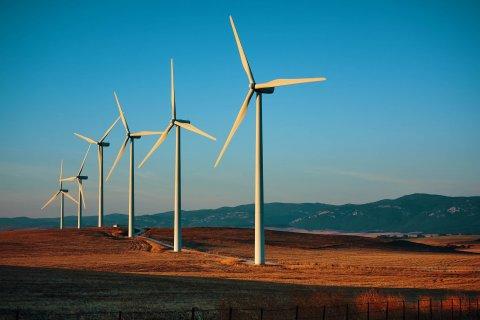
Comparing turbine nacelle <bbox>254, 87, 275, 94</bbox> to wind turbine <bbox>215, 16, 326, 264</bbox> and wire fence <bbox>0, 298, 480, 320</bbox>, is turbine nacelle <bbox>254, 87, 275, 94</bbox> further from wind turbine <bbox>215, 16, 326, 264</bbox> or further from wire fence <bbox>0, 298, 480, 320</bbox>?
wire fence <bbox>0, 298, 480, 320</bbox>

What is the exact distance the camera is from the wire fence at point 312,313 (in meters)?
29.1

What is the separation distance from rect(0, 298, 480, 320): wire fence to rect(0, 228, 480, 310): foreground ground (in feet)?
8.42

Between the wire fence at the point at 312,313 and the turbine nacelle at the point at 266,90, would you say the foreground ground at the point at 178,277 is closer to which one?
the wire fence at the point at 312,313

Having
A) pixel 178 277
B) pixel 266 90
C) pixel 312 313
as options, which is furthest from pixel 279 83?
pixel 312 313

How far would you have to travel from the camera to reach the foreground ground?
3706 cm

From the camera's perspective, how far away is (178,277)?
177 ft

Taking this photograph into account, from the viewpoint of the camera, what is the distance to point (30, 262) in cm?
6756

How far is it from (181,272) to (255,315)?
3014 centimetres

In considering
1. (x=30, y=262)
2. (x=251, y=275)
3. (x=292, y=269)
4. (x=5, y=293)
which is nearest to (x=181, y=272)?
(x=251, y=275)

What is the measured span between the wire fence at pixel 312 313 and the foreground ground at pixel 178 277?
2.57 meters

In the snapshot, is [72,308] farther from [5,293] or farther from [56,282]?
[56,282]

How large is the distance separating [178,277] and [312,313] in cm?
2286

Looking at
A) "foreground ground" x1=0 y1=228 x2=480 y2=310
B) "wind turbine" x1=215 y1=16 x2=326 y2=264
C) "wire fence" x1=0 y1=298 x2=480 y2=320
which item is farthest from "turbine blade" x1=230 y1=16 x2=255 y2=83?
"wire fence" x1=0 y1=298 x2=480 y2=320

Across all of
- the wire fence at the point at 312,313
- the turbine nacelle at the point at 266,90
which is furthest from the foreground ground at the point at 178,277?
the turbine nacelle at the point at 266,90
